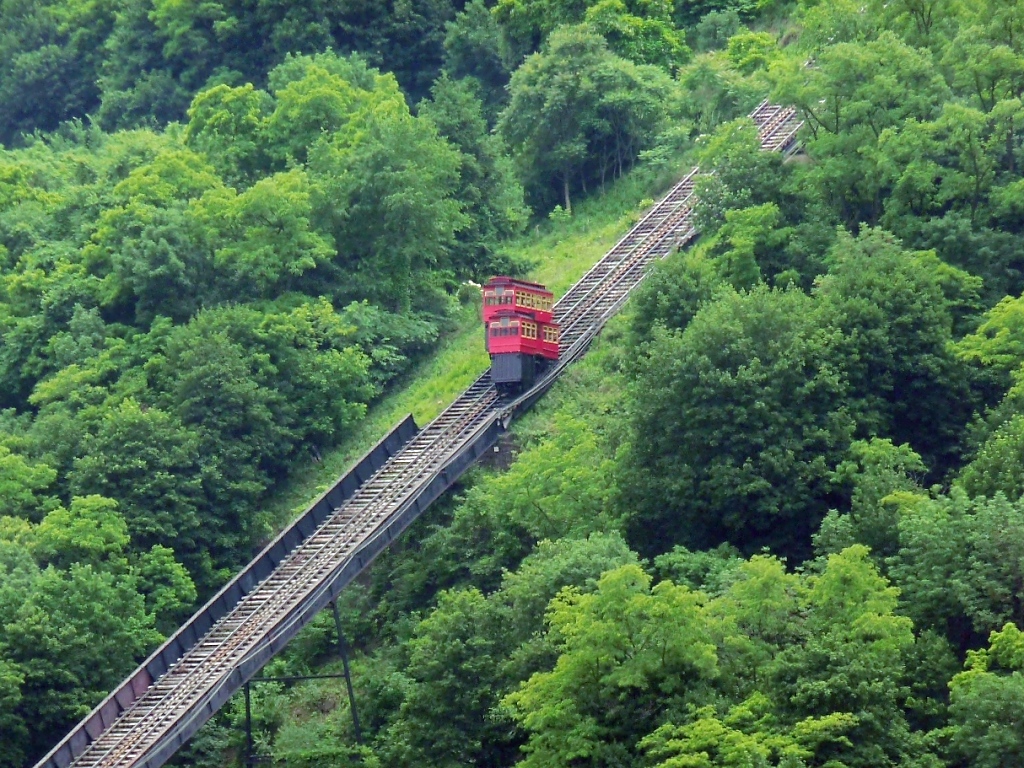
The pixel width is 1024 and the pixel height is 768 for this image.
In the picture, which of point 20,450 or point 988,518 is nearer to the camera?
point 988,518

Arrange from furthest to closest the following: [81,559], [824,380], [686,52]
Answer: [686,52] → [81,559] → [824,380]

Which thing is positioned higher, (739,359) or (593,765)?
(739,359)

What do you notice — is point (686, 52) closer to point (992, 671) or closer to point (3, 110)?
point (3, 110)

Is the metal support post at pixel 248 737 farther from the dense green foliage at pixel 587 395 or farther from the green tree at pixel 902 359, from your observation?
the green tree at pixel 902 359

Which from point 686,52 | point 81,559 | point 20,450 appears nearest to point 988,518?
point 81,559

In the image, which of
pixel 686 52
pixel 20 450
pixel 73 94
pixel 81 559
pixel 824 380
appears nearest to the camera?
pixel 824 380

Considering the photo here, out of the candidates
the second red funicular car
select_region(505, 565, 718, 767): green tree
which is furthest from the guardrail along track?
select_region(505, 565, 718, 767): green tree

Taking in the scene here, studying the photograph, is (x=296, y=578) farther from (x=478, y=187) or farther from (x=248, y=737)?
(x=478, y=187)

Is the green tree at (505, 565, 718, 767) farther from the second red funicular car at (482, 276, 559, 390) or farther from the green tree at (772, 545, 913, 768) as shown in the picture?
the second red funicular car at (482, 276, 559, 390)
